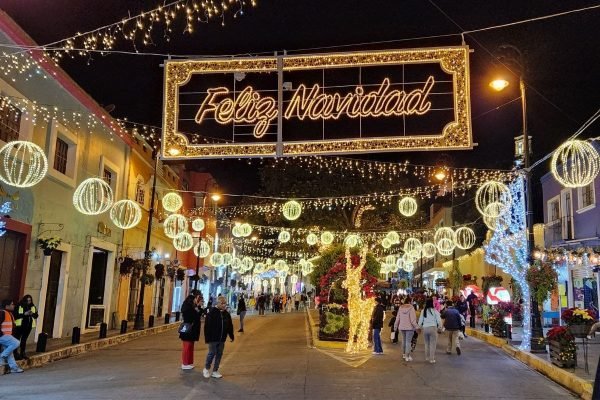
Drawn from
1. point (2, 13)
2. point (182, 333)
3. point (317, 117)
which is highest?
point (2, 13)

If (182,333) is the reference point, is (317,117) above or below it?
above

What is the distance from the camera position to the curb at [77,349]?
14.2 meters

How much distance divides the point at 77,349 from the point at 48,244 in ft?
11.0

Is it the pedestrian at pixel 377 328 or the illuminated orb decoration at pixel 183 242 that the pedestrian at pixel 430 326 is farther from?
the illuminated orb decoration at pixel 183 242

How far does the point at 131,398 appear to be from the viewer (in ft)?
31.2

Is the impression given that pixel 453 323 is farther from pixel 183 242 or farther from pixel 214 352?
pixel 183 242

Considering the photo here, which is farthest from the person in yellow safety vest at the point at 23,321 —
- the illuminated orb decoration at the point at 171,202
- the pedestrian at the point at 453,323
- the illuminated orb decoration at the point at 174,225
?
the illuminated orb decoration at the point at 174,225

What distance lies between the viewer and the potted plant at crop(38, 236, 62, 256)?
696 inches

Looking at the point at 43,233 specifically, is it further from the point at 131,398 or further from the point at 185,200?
the point at 185,200

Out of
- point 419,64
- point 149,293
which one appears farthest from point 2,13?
point 149,293

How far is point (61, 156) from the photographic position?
1970 centimetres

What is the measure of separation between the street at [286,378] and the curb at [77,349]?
1.30 ft

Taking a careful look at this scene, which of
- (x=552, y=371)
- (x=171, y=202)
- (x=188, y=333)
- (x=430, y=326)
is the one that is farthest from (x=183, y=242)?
(x=552, y=371)

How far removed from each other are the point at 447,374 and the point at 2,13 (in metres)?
14.0
